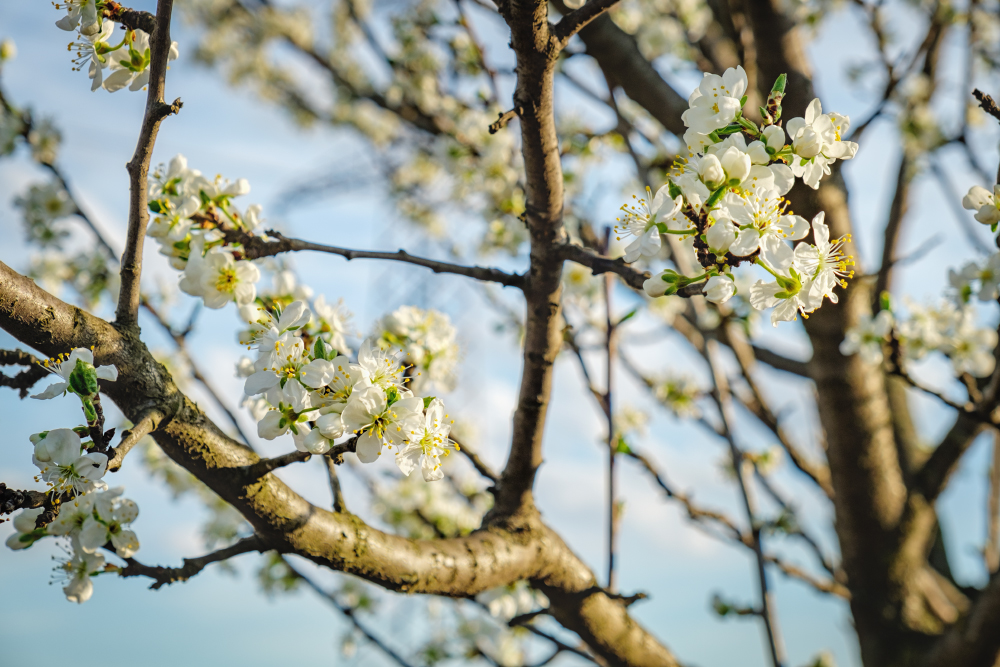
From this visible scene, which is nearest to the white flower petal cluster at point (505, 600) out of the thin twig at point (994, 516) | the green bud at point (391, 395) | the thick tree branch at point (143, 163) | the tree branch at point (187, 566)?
the tree branch at point (187, 566)

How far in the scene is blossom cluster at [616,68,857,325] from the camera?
0.87m

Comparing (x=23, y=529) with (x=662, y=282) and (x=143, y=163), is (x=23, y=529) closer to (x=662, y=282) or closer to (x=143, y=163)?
(x=143, y=163)

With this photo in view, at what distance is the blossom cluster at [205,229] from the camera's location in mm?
1230

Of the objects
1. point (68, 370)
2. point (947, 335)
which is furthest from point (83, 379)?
point (947, 335)

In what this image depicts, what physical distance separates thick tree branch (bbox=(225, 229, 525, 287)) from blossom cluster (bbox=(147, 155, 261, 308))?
3 centimetres

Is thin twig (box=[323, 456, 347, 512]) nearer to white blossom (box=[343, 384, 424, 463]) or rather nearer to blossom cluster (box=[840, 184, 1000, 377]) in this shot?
white blossom (box=[343, 384, 424, 463])

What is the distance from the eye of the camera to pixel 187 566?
3.64 ft

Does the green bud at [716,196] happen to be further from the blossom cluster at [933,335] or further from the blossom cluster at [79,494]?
the blossom cluster at [933,335]

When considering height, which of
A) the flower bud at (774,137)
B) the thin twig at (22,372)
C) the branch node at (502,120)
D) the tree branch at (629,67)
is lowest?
the flower bud at (774,137)

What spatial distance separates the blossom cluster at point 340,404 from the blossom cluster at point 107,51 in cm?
56

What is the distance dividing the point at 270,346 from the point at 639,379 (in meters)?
2.10

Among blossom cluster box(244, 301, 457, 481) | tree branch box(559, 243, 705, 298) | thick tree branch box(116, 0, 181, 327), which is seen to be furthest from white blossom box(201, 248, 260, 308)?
tree branch box(559, 243, 705, 298)

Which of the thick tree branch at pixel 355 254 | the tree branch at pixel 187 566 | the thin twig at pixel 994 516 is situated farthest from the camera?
the thin twig at pixel 994 516

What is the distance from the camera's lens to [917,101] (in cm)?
328
